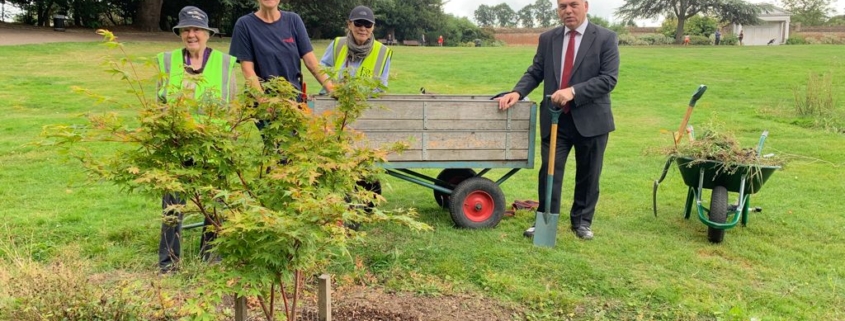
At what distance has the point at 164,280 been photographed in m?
3.83

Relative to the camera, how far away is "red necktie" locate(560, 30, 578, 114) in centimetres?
477

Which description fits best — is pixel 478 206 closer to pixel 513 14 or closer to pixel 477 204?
pixel 477 204

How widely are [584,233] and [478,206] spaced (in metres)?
0.88

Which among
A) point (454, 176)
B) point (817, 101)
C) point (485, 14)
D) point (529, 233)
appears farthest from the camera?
point (485, 14)

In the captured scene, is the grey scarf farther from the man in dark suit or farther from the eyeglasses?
the man in dark suit

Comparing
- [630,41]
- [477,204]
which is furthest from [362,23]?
[630,41]

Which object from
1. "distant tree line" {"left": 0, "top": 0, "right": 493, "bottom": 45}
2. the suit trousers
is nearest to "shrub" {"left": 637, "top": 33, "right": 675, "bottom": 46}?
"distant tree line" {"left": 0, "top": 0, "right": 493, "bottom": 45}

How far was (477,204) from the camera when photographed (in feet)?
17.0

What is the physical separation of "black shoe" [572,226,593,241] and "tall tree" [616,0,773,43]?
157 ft

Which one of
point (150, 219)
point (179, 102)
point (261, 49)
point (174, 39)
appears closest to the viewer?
point (179, 102)

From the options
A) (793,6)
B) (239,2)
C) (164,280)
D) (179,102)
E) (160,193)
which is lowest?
→ (164,280)

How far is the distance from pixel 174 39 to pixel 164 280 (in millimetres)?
25328

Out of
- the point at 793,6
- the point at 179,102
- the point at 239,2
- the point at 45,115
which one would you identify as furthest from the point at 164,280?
the point at 793,6

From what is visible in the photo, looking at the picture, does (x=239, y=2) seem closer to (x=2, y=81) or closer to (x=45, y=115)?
(x=2, y=81)
